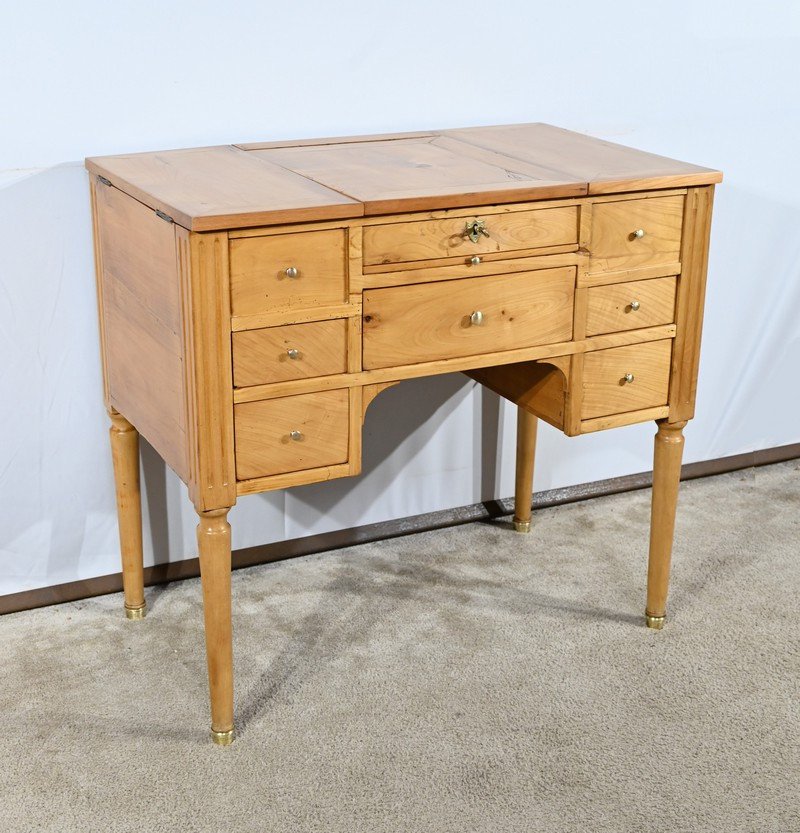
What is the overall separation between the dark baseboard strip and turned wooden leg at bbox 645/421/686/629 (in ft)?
1.65

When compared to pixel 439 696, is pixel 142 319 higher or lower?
higher

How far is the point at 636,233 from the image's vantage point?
1894 millimetres

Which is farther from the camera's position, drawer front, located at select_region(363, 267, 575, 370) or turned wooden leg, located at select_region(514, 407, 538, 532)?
turned wooden leg, located at select_region(514, 407, 538, 532)

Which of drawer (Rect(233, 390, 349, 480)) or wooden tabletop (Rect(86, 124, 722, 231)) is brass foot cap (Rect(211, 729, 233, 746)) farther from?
wooden tabletop (Rect(86, 124, 722, 231))

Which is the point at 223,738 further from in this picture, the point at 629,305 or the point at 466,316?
the point at 629,305

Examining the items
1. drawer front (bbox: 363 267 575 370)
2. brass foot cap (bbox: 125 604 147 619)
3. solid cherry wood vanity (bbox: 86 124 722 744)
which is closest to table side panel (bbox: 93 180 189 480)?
solid cherry wood vanity (bbox: 86 124 722 744)

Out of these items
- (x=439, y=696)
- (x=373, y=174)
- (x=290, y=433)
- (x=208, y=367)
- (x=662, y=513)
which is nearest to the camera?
(x=208, y=367)

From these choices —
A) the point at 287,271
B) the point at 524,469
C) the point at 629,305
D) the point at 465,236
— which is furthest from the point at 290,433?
the point at 524,469

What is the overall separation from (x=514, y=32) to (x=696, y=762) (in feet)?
4.50

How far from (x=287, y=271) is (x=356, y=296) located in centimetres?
11

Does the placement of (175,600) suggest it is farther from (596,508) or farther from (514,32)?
(514,32)

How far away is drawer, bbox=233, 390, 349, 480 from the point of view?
1710 millimetres

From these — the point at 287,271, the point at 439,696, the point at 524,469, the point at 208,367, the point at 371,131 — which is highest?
the point at 371,131

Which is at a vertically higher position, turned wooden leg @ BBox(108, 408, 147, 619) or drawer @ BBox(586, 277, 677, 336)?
drawer @ BBox(586, 277, 677, 336)
